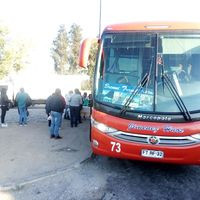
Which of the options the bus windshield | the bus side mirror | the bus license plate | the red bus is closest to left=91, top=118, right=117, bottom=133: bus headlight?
the red bus

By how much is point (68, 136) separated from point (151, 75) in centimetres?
592

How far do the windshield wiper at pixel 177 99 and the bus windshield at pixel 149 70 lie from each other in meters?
0.03

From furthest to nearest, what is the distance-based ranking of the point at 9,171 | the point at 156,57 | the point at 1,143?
the point at 1,143, the point at 9,171, the point at 156,57

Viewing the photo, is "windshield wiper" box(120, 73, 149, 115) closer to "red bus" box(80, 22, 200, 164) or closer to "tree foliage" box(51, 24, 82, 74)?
"red bus" box(80, 22, 200, 164)

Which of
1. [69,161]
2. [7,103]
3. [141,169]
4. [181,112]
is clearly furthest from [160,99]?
[7,103]

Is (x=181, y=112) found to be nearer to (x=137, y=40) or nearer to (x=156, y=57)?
(x=156, y=57)

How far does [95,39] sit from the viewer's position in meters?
8.34

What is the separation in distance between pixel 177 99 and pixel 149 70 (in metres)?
0.86

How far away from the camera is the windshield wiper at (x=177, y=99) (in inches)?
271

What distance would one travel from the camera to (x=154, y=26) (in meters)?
7.60

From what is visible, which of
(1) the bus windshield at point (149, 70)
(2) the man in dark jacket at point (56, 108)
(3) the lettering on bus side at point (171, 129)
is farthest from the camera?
(2) the man in dark jacket at point (56, 108)

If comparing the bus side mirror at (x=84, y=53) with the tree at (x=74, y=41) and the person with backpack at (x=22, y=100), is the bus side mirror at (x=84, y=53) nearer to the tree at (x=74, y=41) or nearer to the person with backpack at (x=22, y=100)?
the person with backpack at (x=22, y=100)

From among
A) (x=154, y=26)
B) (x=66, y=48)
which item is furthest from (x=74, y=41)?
(x=154, y=26)

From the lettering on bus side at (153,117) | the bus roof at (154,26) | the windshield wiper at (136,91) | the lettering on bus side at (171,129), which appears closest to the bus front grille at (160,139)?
the lettering on bus side at (171,129)
